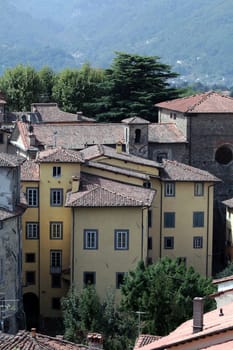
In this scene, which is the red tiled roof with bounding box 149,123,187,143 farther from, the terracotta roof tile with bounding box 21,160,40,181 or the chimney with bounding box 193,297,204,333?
the chimney with bounding box 193,297,204,333

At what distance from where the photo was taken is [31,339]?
1037 inches

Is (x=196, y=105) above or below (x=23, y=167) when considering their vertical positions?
above

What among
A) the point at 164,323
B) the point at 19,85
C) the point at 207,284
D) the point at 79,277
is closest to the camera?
the point at 164,323

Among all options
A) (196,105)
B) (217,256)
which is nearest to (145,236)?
(217,256)

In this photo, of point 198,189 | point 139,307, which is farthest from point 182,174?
point 139,307

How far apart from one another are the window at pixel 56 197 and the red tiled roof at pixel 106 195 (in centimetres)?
68

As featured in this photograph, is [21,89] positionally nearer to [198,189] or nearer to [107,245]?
[198,189]

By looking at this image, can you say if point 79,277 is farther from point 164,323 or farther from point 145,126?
point 145,126

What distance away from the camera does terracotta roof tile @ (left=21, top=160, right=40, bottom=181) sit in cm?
4916

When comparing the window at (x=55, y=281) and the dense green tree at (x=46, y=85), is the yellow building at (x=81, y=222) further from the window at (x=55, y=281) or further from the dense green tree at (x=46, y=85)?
the dense green tree at (x=46, y=85)

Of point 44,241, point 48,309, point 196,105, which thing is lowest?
point 48,309

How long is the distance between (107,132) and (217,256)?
9945mm

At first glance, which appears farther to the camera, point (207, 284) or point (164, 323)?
point (207, 284)

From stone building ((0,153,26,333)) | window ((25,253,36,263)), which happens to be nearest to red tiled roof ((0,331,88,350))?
stone building ((0,153,26,333))
